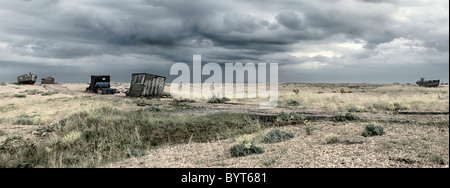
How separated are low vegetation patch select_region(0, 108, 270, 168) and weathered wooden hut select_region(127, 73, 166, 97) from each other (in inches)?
794

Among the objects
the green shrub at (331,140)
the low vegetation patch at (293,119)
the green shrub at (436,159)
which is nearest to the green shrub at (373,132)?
the green shrub at (331,140)

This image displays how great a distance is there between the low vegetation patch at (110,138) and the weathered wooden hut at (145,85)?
20176mm

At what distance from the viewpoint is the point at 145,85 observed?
3372 cm

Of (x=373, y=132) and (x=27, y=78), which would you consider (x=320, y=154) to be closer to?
(x=373, y=132)

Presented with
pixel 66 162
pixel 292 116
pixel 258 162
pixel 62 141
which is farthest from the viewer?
pixel 292 116

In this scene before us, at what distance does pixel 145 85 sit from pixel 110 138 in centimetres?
2414

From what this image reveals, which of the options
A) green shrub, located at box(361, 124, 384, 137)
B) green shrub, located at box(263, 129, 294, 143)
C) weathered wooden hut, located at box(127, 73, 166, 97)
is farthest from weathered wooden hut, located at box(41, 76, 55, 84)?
green shrub, located at box(361, 124, 384, 137)

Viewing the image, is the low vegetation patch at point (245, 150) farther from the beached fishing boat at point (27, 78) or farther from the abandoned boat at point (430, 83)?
the beached fishing boat at point (27, 78)

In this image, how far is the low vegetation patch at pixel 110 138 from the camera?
27.1 feet

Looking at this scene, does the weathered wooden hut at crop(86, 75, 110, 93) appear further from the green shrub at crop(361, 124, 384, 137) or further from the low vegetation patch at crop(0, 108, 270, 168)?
the green shrub at crop(361, 124, 384, 137)
